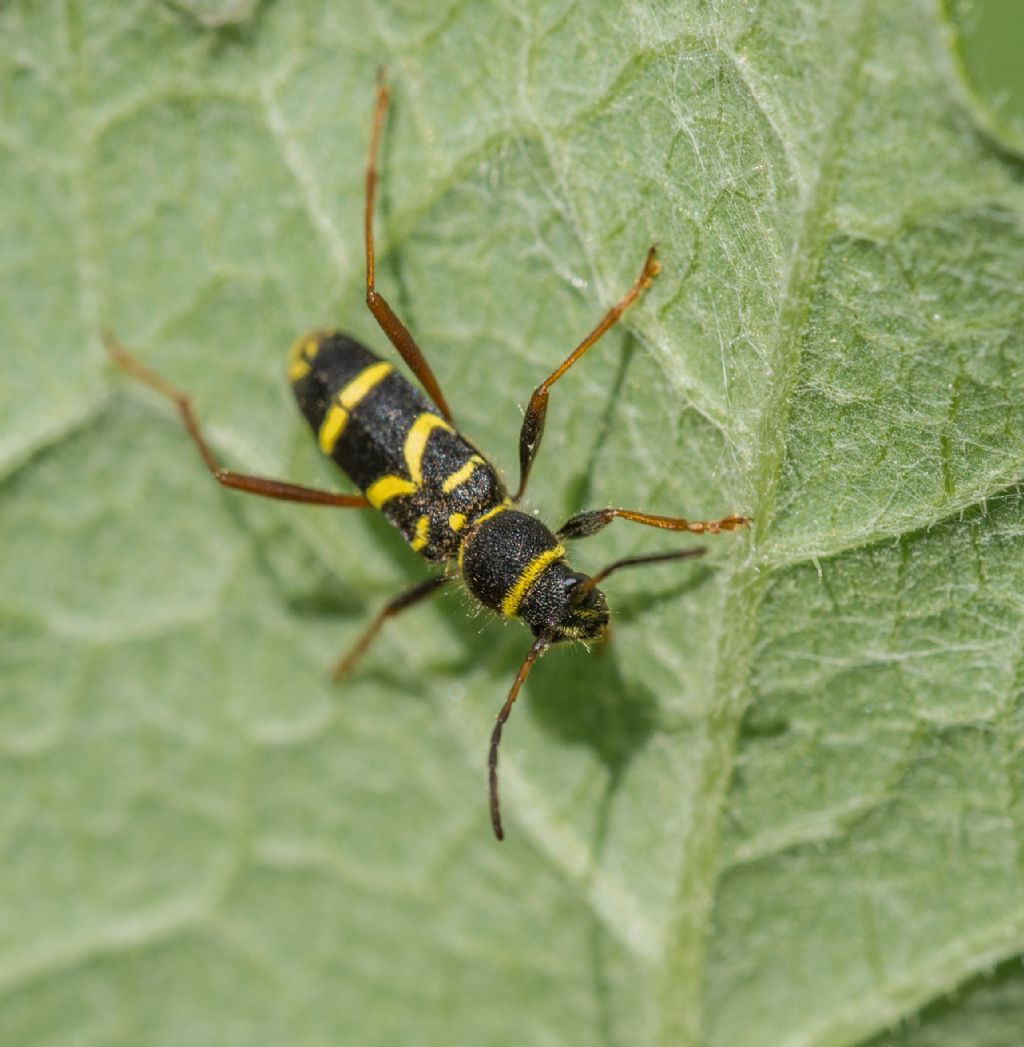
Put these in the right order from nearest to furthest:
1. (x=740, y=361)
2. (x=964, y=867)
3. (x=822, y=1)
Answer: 1. (x=822, y=1)
2. (x=740, y=361)
3. (x=964, y=867)

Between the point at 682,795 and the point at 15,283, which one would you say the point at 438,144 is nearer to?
the point at 15,283

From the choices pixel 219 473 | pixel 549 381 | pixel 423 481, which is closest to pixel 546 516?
pixel 423 481

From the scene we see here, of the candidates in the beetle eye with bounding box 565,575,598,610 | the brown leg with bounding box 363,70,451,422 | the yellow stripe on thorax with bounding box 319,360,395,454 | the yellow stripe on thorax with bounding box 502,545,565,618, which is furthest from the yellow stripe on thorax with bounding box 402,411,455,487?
the beetle eye with bounding box 565,575,598,610

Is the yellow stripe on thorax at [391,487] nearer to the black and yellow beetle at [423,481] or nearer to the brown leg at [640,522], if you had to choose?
the black and yellow beetle at [423,481]

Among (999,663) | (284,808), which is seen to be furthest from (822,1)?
(284,808)

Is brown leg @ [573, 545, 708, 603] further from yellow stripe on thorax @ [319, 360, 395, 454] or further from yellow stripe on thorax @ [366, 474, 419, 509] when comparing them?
yellow stripe on thorax @ [319, 360, 395, 454]

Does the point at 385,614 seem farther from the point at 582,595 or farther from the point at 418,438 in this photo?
the point at 582,595

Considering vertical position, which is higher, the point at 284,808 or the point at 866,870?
the point at 284,808
